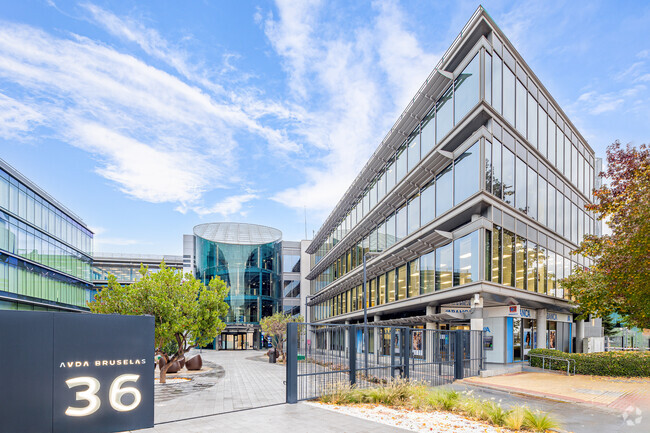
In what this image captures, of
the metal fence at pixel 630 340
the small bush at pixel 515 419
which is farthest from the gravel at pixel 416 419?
the metal fence at pixel 630 340

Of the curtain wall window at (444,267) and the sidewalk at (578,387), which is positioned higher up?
the curtain wall window at (444,267)

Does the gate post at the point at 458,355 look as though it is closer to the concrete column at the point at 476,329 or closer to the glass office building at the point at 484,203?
the concrete column at the point at 476,329

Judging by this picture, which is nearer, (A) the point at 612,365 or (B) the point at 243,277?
(A) the point at 612,365

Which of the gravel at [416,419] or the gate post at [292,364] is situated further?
the gate post at [292,364]

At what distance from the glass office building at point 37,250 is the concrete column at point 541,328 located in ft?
142

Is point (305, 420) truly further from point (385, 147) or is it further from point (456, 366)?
point (385, 147)

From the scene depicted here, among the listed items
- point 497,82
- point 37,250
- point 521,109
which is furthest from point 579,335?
point 37,250

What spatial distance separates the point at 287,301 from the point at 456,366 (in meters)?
59.8

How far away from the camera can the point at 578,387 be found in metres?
19.1

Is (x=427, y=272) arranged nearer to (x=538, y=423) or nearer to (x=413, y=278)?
(x=413, y=278)

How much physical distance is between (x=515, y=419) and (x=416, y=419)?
2.27 metres

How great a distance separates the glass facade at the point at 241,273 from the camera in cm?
7100

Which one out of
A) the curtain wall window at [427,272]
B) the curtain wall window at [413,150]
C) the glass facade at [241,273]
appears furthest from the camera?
the glass facade at [241,273]

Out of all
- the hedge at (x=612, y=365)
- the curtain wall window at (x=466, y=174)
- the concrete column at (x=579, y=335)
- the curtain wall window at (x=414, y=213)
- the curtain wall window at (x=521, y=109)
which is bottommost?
the concrete column at (x=579, y=335)
